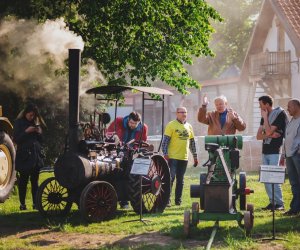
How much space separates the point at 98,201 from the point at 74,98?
4.73 ft

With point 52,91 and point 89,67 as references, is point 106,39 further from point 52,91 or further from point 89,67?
point 52,91

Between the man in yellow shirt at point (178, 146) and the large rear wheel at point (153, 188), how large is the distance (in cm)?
45

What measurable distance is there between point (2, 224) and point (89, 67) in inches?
212

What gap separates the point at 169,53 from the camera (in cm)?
1333

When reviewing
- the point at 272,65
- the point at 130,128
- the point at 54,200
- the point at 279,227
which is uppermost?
the point at 272,65

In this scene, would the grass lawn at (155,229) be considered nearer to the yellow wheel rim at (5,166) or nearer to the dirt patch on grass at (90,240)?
the dirt patch on grass at (90,240)

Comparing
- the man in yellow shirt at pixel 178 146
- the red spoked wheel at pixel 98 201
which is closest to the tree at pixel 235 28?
the man in yellow shirt at pixel 178 146

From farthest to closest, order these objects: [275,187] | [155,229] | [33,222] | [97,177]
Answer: [275,187], [97,177], [33,222], [155,229]

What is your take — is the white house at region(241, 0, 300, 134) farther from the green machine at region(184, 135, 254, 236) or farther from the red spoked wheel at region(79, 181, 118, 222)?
the green machine at region(184, 135, 254, 236)

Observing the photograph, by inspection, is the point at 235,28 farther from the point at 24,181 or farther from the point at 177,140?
the point at 24,181

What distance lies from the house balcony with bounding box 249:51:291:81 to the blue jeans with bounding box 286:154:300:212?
46.2 ft

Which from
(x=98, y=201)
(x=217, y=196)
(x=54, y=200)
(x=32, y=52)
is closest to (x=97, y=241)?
(x=98, y=201)

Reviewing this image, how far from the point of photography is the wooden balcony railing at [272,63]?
22.5 metres

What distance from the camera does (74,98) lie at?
8.30 m
